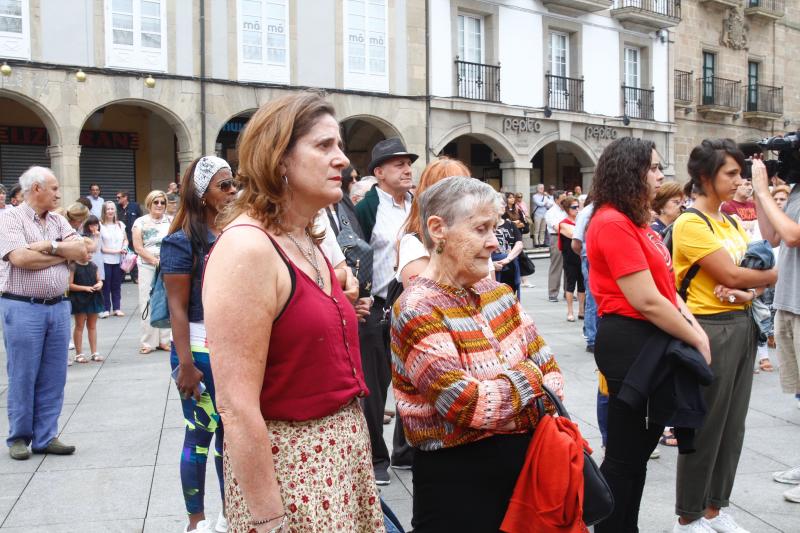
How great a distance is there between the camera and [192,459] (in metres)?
3.98

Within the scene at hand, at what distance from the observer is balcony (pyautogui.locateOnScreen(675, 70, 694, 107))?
96.0 feet

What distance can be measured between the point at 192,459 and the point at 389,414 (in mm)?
2601

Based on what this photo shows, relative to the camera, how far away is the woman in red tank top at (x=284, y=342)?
197cm

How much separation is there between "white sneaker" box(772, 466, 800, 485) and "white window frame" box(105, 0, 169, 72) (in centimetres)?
1637

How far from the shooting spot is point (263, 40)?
19406mm

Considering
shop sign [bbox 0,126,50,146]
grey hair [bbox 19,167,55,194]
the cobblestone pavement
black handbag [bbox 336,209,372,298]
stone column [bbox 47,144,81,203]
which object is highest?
shop sign [bbox 0,126,50,146]

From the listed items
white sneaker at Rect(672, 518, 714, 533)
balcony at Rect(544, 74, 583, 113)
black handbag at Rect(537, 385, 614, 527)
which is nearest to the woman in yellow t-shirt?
white sneaker at Rect(672, 518, 714, 533)

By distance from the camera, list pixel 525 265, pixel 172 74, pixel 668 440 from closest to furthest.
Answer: pixel 668 440
pixel 525 265
pixel 172 74

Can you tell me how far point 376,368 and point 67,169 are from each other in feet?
47.5

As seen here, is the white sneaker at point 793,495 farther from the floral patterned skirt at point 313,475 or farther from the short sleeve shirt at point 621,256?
the floral patterned skirt at point 313,475

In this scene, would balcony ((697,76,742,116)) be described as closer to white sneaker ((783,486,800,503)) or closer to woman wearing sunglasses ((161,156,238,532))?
white sneaker ((783,486,800,503))

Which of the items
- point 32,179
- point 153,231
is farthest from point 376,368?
point 153,231

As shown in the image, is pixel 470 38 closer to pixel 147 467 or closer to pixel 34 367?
pixel 34 367

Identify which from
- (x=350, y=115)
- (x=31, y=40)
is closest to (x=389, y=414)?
(x=31, y=40)
